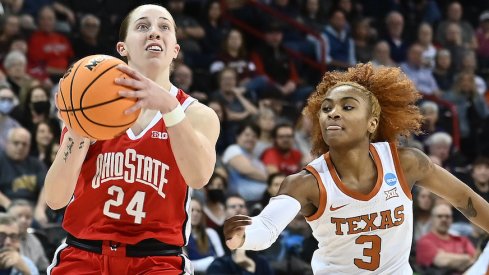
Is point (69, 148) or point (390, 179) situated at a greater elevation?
point (69, 148)

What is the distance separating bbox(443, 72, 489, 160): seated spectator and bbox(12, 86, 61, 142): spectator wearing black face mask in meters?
5.40

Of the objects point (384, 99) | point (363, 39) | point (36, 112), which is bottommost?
point (384, 99)

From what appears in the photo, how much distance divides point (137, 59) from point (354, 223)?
48.9 inches

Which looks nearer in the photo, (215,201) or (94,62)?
(94,62)

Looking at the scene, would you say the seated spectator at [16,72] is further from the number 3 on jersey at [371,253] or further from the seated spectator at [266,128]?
the number 3 on jersey at [371,253]

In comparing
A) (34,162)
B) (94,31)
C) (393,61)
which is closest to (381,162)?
(34,162)

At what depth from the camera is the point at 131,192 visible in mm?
3963

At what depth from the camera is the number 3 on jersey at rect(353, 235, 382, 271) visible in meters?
4.33

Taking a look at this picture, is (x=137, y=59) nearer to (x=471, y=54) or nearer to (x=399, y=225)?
(x=399, y=225)

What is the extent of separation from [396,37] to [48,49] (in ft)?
17.1

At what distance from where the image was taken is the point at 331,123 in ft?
14.3

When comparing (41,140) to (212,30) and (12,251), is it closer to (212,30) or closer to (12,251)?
(12,251)

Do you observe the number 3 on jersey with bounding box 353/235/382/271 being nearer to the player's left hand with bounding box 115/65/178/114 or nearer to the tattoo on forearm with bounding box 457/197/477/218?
the tattoo on forearm with bounding box 457/197/477/218

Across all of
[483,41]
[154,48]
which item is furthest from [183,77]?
[154,48]
